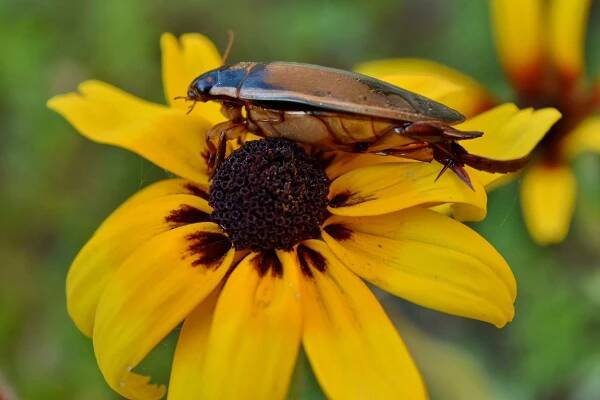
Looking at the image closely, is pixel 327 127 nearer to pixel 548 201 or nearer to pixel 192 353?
pixel 192 353

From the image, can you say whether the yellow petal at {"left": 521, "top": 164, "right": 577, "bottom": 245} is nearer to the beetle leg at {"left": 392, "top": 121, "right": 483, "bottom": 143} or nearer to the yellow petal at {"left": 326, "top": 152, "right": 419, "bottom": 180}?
the yellow petal at {"left": 326, "top": 152, "right": 419, "bottom": 180}

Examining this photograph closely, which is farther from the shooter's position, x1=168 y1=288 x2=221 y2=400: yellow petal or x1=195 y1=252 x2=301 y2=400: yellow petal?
x1=168 y1=288 x2=221 y2=400: yellow petal

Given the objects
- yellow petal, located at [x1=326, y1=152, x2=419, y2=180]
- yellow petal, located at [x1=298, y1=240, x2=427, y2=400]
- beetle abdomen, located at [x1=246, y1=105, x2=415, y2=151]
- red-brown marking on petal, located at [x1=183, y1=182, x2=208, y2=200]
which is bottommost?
yellow petal, located at [x1=298, y1=240, x2=427, y2=400]

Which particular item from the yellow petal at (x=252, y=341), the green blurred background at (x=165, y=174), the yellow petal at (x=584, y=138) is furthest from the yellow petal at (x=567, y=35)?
the yellow petal at (x=252, y=341)

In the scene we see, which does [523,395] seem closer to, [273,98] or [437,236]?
[437,236]

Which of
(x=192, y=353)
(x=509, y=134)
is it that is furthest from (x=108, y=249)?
(x=509, y=134)

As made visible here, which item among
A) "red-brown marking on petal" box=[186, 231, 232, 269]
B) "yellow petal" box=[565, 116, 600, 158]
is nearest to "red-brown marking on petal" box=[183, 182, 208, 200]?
"red-brown marking on petal" box=[186, 231, 232, 269]

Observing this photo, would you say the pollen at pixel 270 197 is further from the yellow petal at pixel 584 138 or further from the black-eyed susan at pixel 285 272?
the yellow petal at pixel 584 138
